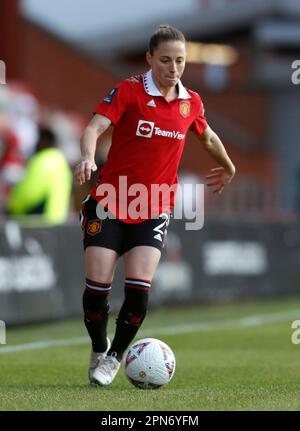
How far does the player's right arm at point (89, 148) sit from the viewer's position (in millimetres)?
7480

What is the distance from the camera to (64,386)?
8188 millimetres

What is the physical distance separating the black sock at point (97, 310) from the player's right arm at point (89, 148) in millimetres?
934

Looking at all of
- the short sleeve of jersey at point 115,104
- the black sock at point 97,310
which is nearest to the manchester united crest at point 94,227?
the black sock at point 97,310

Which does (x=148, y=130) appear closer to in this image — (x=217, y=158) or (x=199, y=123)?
(x=199, y=123)

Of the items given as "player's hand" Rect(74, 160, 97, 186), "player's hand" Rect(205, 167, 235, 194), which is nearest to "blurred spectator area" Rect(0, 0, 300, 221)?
"player's hand" Rect(205, 167, 235, 194)

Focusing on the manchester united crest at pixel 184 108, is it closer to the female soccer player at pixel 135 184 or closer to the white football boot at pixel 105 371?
the female soccer player at pixel 135 184

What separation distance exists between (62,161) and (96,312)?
220 inches

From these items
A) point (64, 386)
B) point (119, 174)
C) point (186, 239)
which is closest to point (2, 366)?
point (64, 386)

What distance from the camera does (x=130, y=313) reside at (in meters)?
8.23

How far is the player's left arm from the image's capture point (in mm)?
8594

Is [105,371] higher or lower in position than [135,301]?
lower

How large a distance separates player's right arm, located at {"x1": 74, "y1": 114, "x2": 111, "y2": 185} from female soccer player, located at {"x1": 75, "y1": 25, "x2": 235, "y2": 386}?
0.03 metres

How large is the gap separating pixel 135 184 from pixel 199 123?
0.69 m

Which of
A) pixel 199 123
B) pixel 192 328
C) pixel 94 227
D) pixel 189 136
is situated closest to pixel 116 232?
pixel 94 227
